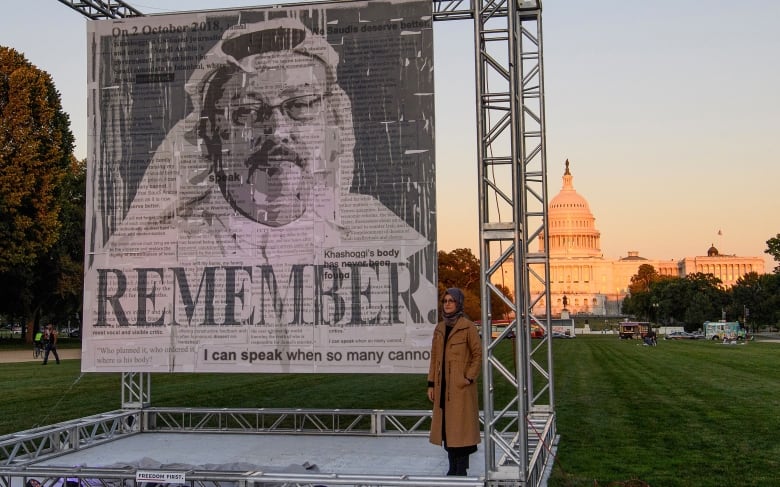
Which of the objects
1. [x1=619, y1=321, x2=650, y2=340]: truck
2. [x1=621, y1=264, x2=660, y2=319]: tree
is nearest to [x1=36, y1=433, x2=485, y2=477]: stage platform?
[x1=619, y1=321, x2=650, y2=340]: truck

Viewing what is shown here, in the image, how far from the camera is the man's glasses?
11.2 metres

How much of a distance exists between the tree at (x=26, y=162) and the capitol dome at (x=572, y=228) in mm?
149482

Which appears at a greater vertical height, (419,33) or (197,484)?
(419,33)

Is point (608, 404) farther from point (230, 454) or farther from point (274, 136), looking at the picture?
point (274, 136)

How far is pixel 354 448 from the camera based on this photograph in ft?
36.3

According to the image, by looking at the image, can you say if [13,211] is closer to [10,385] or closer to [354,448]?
[10,385]

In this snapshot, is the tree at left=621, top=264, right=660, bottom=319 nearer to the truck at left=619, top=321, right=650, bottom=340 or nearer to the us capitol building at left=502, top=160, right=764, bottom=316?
the us capitol building at left=502, top=160, right=764, bottom=316

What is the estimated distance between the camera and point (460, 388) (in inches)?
319

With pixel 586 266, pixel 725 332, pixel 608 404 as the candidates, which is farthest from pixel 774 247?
pixel 586 266

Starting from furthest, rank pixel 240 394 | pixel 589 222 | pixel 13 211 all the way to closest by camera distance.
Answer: pixel 589 222 < pixel 13 211 < pixel 240 394

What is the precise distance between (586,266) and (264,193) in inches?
6898

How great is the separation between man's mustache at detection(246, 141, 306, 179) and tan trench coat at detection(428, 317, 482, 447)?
163 inches

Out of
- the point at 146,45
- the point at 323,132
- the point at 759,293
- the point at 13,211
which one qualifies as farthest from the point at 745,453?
the point at 759,293

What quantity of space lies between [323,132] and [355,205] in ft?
3.67
